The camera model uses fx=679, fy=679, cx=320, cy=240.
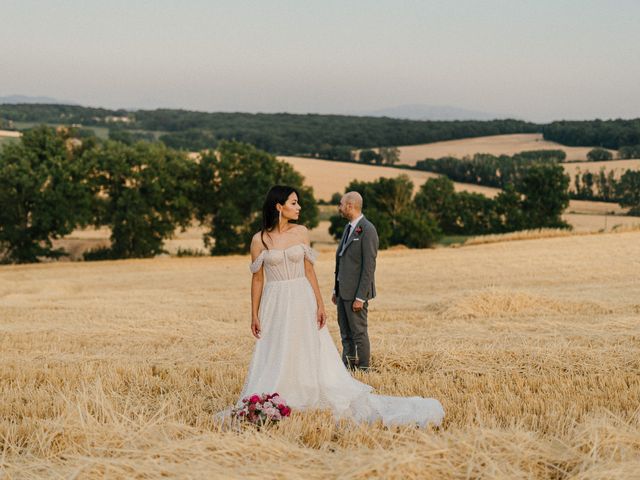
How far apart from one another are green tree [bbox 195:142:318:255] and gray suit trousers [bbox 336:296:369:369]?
37.0m

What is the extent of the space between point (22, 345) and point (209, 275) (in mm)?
21440

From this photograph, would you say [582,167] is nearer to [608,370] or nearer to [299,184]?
[299,184]

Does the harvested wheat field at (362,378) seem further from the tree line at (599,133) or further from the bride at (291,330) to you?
the tree line at (599,133)

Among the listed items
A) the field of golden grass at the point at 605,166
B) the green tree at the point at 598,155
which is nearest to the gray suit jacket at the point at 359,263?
the field of golden grass at the point at 605,166

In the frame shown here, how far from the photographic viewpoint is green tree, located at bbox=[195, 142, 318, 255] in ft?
152

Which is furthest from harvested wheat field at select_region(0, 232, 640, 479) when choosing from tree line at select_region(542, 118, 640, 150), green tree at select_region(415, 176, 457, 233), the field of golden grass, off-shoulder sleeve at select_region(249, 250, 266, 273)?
tree line at select_region(542, 118, 640, 150)

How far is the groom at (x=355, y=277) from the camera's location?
352 inches

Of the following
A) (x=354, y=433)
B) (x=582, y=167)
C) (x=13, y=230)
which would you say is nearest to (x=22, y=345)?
(x=354, y=433)

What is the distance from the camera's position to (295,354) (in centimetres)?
701

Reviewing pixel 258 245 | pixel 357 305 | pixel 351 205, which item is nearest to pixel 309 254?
pixel 258 245

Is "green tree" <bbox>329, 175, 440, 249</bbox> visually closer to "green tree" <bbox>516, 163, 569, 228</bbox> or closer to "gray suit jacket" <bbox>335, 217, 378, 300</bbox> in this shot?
"green tree" <bbox>516, 163, 569, 228</bbox>

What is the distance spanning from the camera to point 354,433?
5.69 m

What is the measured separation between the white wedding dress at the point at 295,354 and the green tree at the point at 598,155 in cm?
8604

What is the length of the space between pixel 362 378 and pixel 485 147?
343ft
